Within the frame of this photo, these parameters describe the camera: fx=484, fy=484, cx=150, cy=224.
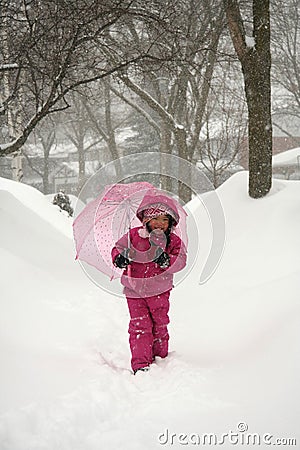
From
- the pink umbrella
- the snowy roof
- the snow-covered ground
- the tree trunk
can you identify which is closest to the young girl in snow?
the snow-covered ground

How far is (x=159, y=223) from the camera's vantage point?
423 cm

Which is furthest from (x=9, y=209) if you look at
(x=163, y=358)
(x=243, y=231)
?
(x=163, y=358)

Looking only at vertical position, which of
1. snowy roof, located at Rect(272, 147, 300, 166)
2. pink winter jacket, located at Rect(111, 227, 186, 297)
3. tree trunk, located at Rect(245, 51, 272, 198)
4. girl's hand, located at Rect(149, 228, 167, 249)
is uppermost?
snowy roof, located at Rect(272, 147, 300, 166)

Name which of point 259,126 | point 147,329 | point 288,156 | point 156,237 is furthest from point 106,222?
point 288,156

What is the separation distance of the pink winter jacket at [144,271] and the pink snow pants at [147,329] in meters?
0.08

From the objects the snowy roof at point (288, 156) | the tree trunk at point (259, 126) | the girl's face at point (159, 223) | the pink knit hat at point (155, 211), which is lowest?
the girl's face at point (159, 223)

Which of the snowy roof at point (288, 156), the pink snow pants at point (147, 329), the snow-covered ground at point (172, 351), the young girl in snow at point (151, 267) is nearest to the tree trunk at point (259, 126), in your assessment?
the snow-covered ground at point (172, 351)

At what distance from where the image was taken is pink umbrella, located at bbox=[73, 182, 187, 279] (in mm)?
5172

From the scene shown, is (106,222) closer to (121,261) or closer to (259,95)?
(121,261)

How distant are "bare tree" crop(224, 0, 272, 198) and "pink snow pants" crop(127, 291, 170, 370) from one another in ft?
9.74

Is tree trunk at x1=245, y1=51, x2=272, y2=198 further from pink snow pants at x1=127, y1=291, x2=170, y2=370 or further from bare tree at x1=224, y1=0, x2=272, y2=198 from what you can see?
pink snow pants at x1=127, y1=291, x2=170, y2=370

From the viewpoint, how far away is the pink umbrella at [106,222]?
17.0ft

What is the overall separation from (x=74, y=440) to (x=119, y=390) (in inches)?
30.0

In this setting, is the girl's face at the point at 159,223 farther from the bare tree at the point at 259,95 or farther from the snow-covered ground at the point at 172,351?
the bare tree at the point at 259,95
